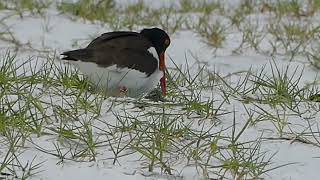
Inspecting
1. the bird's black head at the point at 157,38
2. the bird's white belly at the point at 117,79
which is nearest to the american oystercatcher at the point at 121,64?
the bird's white belly at the point at 117,79

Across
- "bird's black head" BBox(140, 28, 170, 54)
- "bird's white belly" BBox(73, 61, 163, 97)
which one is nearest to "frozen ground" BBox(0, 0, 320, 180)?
"bird's white belly" BBox(73, 61, 163, 97)

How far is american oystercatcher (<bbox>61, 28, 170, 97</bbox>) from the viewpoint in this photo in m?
3.81

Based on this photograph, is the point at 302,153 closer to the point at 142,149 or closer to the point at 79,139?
the point at 142,149

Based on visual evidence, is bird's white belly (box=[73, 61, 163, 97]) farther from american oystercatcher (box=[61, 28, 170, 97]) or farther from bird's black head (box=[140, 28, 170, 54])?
bird's black head (box=[140, 28, 170, 54])

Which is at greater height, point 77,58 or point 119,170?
point 77,58

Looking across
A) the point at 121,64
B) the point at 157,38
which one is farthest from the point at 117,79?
the point at 157,38

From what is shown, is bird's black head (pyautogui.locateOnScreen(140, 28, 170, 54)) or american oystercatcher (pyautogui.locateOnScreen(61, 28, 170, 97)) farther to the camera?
bird's black head (pyautogui.locateOnScreen(140, 28, 170, 54))

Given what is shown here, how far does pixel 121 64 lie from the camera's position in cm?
385

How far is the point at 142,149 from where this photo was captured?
2846mm

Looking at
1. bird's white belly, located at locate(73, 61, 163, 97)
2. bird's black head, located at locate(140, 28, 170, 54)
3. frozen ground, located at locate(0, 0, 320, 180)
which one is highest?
bird's black head, located at locate(140, 28, 170, 54)

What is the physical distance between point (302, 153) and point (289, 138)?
0.58 feet

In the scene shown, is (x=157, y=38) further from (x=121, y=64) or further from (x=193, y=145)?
(x=193, y=145)

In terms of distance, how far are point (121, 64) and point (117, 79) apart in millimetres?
92

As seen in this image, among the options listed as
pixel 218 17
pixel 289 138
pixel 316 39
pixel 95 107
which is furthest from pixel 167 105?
pixel 218 17
